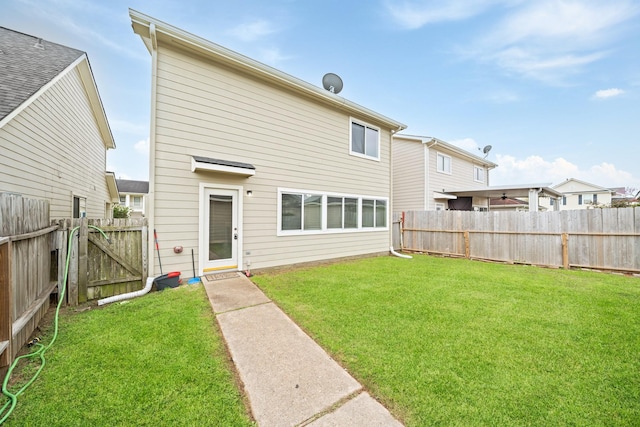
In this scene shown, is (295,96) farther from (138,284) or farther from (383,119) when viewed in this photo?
(138,284)

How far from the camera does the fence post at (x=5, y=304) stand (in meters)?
2.31

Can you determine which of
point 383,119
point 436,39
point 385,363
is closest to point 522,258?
point 383,119

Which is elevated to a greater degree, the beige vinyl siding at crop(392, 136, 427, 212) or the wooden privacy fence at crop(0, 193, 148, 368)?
the beige vinyl siding at crop(392, 136, 427, 212)

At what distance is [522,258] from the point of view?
842 centimetres

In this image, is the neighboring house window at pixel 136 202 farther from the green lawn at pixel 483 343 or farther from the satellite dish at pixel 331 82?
the green lawn at pixel 483 343

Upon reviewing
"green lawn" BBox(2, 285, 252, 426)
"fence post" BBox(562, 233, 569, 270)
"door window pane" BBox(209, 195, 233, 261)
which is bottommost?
"green lawn" BBox(2, 285, 252, 426)

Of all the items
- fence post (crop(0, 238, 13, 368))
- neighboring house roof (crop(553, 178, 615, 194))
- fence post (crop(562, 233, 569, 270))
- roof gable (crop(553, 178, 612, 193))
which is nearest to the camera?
fence post (crop(0, 238, 13, 368))

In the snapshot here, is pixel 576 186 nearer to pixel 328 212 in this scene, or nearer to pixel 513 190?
pixel 513 190

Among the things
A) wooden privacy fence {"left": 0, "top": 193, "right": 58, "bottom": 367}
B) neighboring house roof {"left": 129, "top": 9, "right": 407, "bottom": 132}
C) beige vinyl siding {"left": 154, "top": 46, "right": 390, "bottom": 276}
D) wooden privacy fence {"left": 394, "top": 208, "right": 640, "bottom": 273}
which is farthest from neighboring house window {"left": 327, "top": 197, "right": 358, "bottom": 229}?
wooden privacy fence {"left": 0, "top": 193, "right": 58, "bottom": 367}

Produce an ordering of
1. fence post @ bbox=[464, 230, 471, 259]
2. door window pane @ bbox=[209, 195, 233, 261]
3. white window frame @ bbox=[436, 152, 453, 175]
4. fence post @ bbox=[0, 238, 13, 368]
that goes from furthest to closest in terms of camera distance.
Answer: white window frame @ bbox=[436, 152, 453, 175]
fence post @ bbox=[464, 230, 471, 259]
door window pane @ bbox=[209, 195, 233, 261]
fence post @ bbox=[0, 238, 13, 368]

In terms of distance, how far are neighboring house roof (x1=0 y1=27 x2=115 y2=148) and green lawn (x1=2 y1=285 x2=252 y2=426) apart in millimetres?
4698

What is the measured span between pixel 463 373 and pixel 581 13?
11.4m

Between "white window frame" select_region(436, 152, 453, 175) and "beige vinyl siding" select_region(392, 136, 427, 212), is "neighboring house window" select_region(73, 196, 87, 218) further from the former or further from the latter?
"white window frame" select_region(436, 152, 453, 175)

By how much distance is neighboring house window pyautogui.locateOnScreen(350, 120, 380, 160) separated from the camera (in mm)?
9012
